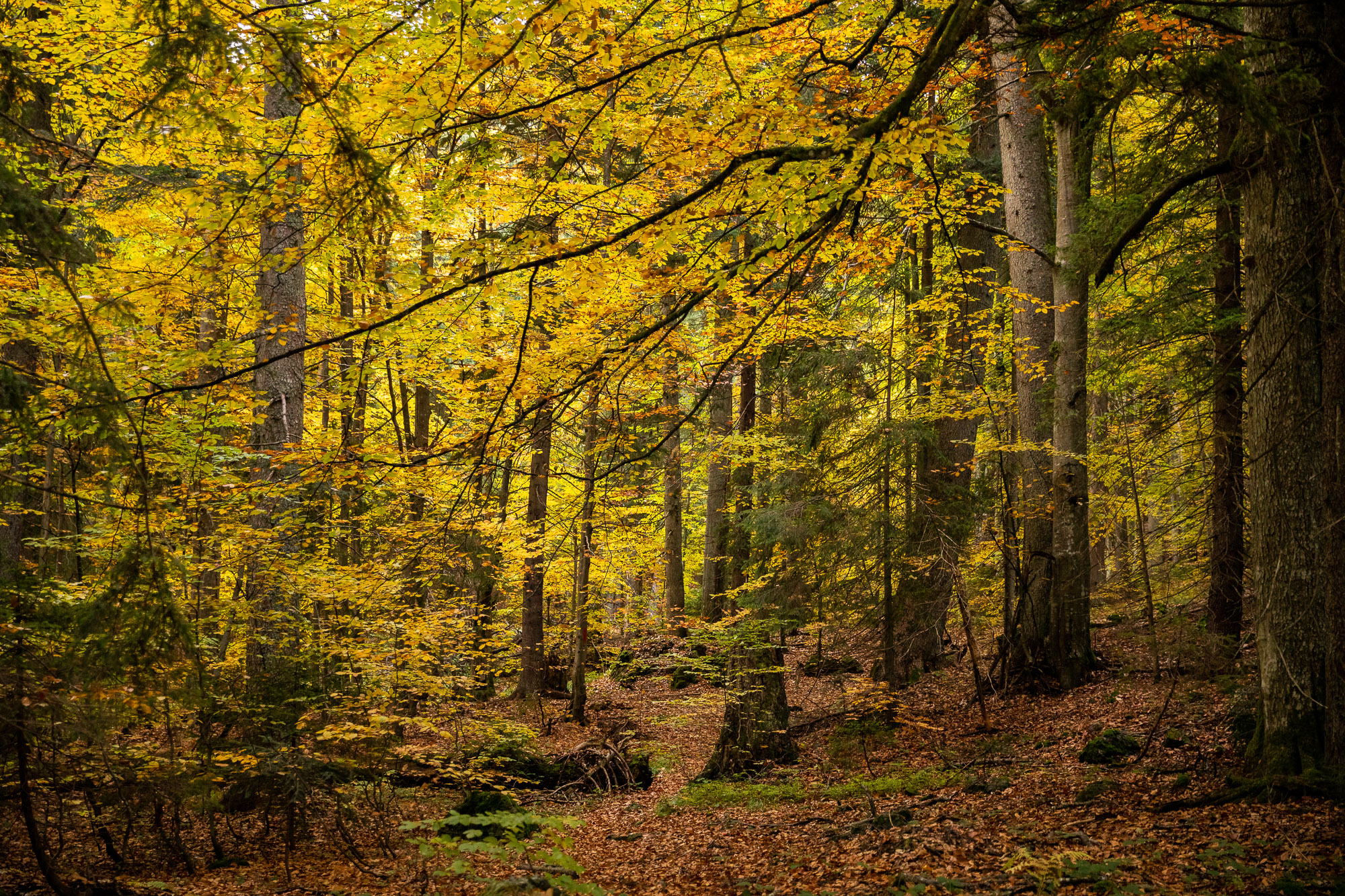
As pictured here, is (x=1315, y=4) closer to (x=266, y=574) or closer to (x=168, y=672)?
(x=168, y=672)

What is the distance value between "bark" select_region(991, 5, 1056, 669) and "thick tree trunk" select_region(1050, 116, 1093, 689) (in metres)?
0.24

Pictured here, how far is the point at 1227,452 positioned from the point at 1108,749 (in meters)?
3.30

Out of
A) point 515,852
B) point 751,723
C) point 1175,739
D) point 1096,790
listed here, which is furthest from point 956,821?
point 751,723

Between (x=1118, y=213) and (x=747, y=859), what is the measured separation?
7.03m

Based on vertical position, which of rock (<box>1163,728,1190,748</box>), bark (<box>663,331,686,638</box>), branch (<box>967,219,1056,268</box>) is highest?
branch (<box>967,219,1056,268</box>)

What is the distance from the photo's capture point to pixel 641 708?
47.8 ft

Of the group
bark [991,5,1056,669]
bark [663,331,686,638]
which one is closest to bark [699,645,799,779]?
bark [991,5,1056,669]

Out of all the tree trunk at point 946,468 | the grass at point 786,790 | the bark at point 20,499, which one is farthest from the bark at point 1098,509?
the bark at point 20,499

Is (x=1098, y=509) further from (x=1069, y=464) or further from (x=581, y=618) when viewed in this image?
(x=581, y=618)

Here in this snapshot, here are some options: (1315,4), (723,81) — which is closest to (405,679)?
(723,81)

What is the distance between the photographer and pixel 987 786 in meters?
7.13

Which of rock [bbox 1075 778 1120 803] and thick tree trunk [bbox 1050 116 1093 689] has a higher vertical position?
thick tree trunk [bbox 1050 116 1093 689]

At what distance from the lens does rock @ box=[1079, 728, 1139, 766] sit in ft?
23.9

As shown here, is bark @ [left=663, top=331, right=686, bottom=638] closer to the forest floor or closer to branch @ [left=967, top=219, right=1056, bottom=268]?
the forest floor
